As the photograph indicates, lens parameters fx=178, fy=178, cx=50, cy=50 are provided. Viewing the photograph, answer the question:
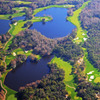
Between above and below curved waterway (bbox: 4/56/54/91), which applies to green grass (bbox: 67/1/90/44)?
above

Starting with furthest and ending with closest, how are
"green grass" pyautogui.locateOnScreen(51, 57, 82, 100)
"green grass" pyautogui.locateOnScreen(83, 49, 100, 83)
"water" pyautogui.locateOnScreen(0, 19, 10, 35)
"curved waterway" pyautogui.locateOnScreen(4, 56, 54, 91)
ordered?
"water" pyautogui.locateOnScreen(0, 19, 10, 35) < "green grass" pyautogui.locateOnScreen(83, 49, 100, 83) < "curved waterway" pyautogui.locateOnScreen(4, 56, 54, 91) < "green grass" pyautogui.locateOnScreen(51, 57, 82, 100)

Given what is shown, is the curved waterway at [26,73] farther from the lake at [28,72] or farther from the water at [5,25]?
the water at [5,25]

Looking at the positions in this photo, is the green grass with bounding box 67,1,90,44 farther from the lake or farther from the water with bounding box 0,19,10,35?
the water with bounding box 0,19,10,35

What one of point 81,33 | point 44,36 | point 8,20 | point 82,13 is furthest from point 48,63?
point 82,13

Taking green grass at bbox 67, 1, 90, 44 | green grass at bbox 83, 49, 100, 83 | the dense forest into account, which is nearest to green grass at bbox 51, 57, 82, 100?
the dense forest

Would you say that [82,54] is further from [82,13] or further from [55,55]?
[82,13]
